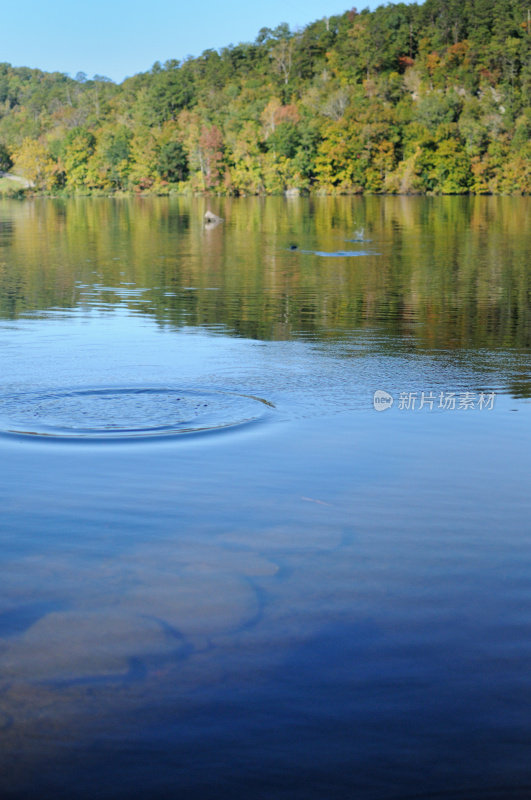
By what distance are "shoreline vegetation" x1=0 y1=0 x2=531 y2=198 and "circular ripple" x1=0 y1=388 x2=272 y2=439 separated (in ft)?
284

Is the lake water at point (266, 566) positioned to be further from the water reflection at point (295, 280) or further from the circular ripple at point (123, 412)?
the water reflection at point (295, 280)

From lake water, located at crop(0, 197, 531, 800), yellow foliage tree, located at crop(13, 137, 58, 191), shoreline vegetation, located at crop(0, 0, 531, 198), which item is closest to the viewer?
lake water, located at crop(0, 197, 531, 800)

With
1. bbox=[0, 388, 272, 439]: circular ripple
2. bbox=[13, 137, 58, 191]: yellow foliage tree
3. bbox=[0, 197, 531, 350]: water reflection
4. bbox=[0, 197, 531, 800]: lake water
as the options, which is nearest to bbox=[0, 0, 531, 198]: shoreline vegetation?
bbox=[13, 137, 58, 191]: yellow foliage tree

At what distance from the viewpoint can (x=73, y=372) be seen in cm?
1155

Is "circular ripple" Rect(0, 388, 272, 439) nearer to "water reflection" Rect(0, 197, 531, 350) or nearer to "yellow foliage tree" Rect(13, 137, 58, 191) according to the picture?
"water reflection" Rect(0, 197, 531, 350)

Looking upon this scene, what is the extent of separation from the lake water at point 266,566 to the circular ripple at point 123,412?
0.04m

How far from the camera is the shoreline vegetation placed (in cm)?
9625

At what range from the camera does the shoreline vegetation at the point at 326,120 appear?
96.2m

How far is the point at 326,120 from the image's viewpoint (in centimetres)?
10531

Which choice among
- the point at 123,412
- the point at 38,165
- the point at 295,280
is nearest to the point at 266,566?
the point at 123,412

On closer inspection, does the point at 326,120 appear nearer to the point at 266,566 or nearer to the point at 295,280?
A: the point at 295,280

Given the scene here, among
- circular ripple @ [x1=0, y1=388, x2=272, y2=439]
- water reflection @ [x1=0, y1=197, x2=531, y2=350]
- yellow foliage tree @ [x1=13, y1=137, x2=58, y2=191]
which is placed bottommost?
circular ripple @ [x1=0, y1=388, x2=272, y2=439]

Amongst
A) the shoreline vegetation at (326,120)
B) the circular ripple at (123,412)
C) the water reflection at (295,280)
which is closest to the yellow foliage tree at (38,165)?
the shoreline vegetation at (326,120)

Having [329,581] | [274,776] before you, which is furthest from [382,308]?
[274,776]
